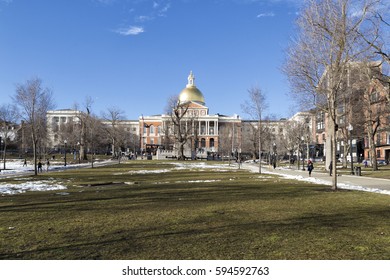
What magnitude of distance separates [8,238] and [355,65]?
21035 millimetres

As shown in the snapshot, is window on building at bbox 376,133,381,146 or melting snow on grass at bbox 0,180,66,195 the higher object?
window on building at bbox 376,133,381,146

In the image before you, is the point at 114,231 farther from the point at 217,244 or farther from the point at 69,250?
the point at 217,244

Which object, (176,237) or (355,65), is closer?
(176,237)

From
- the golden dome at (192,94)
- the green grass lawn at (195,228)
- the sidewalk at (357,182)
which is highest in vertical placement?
the golden dome at (192,94)

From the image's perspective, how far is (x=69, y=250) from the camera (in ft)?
19.8

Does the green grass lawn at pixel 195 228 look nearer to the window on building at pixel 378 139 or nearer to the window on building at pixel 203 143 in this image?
the window on building at pixel 378 139

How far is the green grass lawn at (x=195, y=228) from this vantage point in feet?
19.3

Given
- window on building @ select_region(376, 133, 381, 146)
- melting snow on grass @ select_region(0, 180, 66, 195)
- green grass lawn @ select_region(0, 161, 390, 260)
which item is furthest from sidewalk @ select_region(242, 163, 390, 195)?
window on building @ select_region(376, 133, 381, 146)

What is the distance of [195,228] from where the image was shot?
25.4 ft

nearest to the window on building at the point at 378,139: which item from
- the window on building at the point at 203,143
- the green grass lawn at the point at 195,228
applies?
the green grass lawn at the point at 195,228

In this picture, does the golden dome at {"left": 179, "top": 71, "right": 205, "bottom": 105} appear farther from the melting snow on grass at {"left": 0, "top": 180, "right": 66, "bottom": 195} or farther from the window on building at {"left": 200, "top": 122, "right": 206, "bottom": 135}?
the melting snow on grass at {"left": 0, "top": 180, "right": 66, "bottom": 195}

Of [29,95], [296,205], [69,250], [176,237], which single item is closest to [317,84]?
[296,205]

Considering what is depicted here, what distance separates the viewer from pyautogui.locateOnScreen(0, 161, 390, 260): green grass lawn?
588 cm

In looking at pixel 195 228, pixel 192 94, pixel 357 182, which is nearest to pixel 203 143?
pixel 192 94
